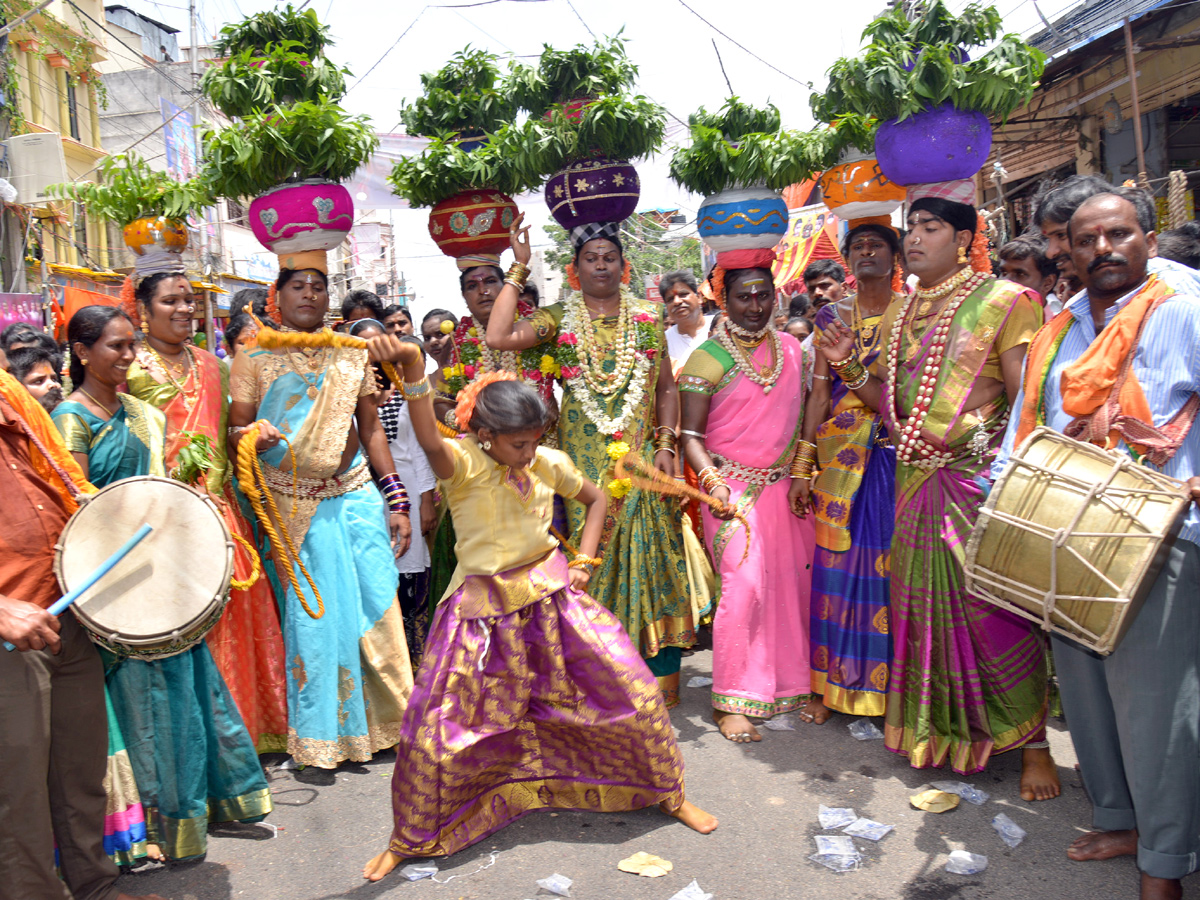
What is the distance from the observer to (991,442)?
3773 mm

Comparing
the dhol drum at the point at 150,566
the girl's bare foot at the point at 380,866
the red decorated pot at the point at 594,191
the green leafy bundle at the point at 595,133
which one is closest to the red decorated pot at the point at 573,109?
the green leafy bundle at the point at 595,133

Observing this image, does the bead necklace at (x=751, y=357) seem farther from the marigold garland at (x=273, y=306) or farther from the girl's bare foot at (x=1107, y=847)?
the girl's bare foot at (x=1107, y=847)

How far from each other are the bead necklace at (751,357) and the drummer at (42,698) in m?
2.93

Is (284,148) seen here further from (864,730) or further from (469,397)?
(864,730)

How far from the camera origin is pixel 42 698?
105 inches

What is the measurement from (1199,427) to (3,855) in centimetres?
371

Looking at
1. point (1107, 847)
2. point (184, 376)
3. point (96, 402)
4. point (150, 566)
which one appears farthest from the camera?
point (184, 376)

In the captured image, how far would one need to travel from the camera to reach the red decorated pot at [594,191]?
14.8 feet

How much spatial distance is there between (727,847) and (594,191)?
3010 millimetres

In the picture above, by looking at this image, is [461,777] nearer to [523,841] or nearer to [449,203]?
[523,841]

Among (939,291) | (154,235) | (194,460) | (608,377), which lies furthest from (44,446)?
(939,291)

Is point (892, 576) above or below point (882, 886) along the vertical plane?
above

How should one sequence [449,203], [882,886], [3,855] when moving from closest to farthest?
1. [3,855]
2. [882,886]
3. [449,203]

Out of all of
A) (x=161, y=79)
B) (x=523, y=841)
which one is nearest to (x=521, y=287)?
(x=523, y=841)
